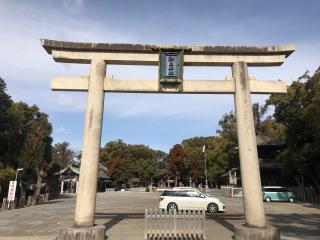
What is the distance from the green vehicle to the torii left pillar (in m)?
27.4

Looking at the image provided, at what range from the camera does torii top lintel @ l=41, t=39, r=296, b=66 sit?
41.3 feet

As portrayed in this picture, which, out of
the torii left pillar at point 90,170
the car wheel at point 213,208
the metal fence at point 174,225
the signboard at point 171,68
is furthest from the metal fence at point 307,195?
the torii left pillar at point 90,170

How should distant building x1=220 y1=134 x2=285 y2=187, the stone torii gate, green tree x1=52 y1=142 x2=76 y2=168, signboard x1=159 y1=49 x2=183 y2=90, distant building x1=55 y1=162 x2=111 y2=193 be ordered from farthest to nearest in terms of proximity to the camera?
1. green tree x1=52 y1=142 x2=76 y2=168
2. distant building x1=55 y1=162 x2=111 y2=193
3. distant building x1=220 y1=134 x2=285 y2=187
4. signboard x1=159 y1=49 x2=183 y2=90
5. the stone torii gate

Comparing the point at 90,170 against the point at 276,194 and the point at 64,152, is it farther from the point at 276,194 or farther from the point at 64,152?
the point at 64,152

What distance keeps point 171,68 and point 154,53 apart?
92 centimetres

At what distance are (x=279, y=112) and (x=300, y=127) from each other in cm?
535

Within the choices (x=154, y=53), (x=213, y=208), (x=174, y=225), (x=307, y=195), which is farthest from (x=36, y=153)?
(x=307, y=195)

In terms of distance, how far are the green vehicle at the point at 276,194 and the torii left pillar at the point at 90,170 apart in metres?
27.4

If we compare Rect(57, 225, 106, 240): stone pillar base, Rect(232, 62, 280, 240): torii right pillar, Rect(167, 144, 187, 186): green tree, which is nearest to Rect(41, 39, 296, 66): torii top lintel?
Rect(232, 62, 280, 240): torii right pillar

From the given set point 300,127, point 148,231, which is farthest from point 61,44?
point 300,127

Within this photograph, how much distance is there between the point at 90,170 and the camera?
11359mm

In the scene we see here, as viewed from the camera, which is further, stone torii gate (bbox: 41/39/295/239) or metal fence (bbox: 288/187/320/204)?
metal fence (bbox: 288/187/320/204)

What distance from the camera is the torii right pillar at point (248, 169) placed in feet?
35.4

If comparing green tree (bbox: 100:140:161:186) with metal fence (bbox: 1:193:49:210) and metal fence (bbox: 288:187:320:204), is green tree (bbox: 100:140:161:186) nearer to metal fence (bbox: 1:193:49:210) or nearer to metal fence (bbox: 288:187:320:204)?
metal fence (bbox: 1:193:49:210)
